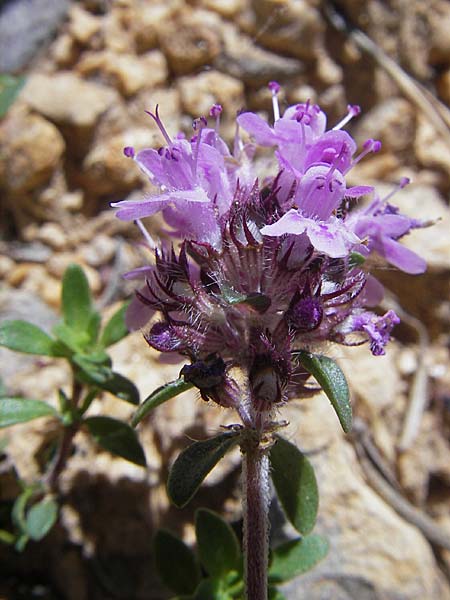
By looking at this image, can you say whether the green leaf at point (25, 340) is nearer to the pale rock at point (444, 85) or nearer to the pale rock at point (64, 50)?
the pale rock at point (64, 50)

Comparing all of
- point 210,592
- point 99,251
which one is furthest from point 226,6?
point 210,592

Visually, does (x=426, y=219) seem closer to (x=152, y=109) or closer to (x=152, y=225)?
(x=152, y=225)

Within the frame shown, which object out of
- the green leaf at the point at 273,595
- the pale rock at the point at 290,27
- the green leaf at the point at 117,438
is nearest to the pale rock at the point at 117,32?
the pale rock at the point at 290,27

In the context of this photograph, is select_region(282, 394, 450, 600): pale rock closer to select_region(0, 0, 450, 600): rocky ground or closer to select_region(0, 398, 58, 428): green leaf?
select_region(0, 0, 450, 600): rocky ground

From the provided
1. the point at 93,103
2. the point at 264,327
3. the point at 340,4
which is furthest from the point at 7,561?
the point at 340,4

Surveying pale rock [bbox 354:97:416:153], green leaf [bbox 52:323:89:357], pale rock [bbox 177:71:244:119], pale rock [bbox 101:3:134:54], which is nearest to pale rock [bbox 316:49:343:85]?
pale rock [bbox 354:97:416:153]
